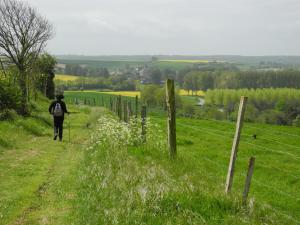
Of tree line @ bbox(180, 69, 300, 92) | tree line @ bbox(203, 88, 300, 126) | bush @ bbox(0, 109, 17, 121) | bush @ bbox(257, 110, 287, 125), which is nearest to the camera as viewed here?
bush @ bbox(0, 109, 17, 121)

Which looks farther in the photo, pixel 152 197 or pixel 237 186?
pixel 237 186

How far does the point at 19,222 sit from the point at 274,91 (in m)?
155

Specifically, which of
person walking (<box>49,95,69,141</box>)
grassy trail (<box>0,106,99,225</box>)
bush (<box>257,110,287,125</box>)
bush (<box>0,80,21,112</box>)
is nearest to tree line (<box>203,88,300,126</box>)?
bush (<box>257,110,287,125</box>)

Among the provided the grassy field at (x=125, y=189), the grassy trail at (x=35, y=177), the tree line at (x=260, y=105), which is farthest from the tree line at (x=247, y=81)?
the grassy field at (x=125, y=189)

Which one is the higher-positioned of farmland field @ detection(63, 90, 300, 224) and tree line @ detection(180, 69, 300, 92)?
farmland field @ detection(63, 90, 300, 224)

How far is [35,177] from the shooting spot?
13.1 metres

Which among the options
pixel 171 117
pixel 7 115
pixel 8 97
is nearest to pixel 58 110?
pixel 7 115

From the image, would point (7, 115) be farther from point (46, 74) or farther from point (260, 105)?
point (260, 105)

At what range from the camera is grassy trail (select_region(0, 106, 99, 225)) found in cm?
940

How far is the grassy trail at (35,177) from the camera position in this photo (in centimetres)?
940

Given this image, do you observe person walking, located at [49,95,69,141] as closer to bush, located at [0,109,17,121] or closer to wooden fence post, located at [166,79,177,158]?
bush, located at [0,109,17,121]

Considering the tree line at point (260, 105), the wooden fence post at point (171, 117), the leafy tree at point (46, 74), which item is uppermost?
the wooden fence post at point (171, 117)

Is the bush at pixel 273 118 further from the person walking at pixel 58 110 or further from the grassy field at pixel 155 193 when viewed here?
the grassy field at pixel 155 193

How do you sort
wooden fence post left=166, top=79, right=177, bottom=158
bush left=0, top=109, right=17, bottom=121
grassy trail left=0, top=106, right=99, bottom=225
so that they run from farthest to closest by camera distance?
1. bush left=0, top=109, right=17, bottom=121
2. wooden fence post left=166, top=79, right=177, bottom=158
3. grassy trail left=0, top=106, right=99, bottom=225
